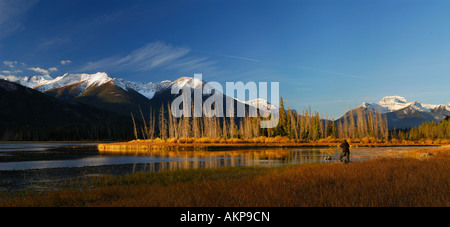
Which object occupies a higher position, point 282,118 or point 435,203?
point 282,118

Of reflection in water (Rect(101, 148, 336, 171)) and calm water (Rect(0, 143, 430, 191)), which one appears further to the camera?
reflection in water (Rect(101, 148, 336, 171))

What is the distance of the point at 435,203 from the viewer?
802 centimetres

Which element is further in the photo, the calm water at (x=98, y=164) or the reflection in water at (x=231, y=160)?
the reflection in water at (x=231, y=160)

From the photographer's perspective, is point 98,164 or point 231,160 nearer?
point 98,164

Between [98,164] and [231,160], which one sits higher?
[98,164]
